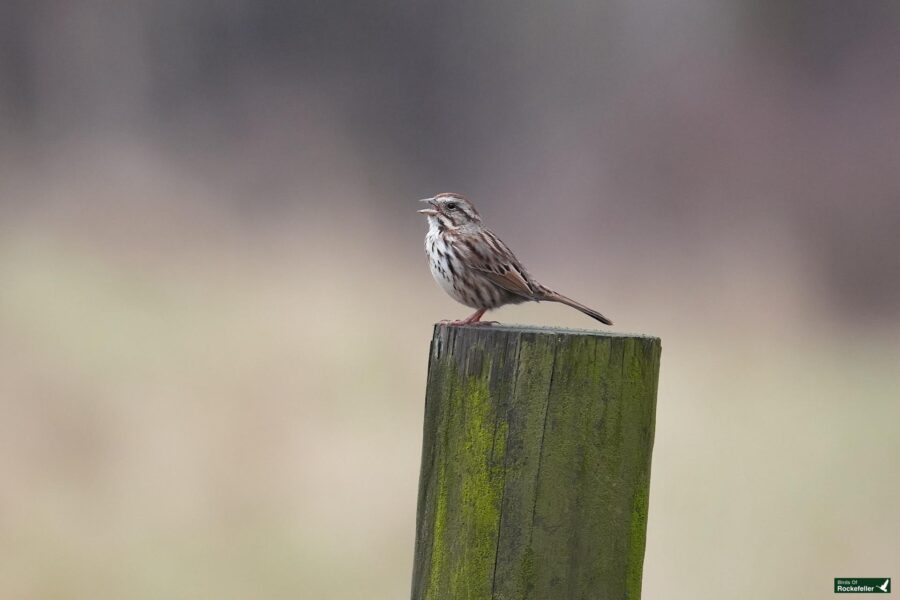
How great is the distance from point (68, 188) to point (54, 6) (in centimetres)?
319

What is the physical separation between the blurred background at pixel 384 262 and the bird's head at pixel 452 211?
218 cm

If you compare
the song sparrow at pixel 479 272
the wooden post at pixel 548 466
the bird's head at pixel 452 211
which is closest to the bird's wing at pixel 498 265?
the song sparrow at pixel 479 272

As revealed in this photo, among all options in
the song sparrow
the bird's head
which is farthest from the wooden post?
the bird's head

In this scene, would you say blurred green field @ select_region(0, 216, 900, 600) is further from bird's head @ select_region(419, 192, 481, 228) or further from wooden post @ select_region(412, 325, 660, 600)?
wooden post @ select_region(412, 325, 660, 600)

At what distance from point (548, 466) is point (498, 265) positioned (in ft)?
7.27

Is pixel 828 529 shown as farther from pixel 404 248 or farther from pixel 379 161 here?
pixel 379 161

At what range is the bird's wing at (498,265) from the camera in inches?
184

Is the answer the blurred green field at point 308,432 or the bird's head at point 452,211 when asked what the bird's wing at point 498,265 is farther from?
the blurred green field at point 308,432

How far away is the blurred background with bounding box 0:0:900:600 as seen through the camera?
263 inches

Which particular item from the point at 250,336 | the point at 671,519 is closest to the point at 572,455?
the point at 671,519

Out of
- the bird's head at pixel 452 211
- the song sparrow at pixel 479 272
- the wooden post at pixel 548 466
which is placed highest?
the bird's head at pixel 452 211

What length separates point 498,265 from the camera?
472 centimetres

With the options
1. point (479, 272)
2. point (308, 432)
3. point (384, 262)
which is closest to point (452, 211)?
point (479, 272)

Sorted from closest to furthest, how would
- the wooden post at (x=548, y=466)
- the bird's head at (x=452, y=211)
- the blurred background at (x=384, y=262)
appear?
the wooden post at (x=548, y=466), the bird's head at (x=452, y=211), the blurred background at (x=384, y=262)
